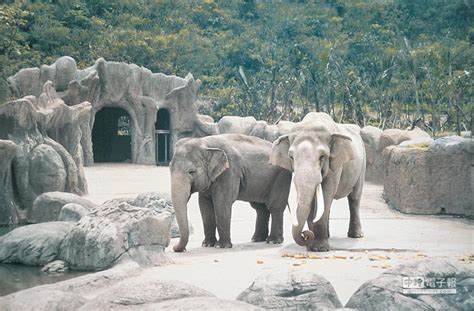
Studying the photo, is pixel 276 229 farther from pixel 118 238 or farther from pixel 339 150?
pixel 118 238

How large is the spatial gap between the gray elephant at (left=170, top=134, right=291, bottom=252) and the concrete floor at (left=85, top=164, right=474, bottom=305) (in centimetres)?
34

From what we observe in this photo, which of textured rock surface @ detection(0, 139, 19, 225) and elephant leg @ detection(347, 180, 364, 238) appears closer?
elephant leg @ detection(347, 180, 364, 238)

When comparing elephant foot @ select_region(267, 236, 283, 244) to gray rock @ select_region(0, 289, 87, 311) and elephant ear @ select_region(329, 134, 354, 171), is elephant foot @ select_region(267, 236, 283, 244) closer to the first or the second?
elephant ear @ select_region(329, 134, 354, 171)

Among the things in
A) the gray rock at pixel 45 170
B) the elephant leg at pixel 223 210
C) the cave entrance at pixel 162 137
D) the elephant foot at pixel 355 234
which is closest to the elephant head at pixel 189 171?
the elephant leg at pixel 223 210

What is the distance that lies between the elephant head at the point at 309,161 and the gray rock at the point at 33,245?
3080 mm

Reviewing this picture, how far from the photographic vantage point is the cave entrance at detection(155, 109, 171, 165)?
35.6m

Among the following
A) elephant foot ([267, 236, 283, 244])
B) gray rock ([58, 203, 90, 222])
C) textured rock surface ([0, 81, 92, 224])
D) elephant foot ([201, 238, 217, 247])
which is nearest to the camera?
elephant foot ([201, 238, 217, 247])

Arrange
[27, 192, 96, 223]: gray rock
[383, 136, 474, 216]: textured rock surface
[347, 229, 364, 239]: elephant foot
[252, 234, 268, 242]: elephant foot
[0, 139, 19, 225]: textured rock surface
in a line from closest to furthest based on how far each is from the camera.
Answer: [252, 234, 268, 242]: elephant foot → [347, 229, 364, 239]: elephant foot → [383, 136, 474, 216]: textured rock surface → [27, 192, 96, 223]: gray rock → [0, 139, 19, 225]: textured rock surface

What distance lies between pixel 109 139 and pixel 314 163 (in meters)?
27.7

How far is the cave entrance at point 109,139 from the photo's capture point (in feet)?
120

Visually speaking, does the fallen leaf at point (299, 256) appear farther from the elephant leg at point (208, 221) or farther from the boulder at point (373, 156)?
the boulder at point (373, 156)

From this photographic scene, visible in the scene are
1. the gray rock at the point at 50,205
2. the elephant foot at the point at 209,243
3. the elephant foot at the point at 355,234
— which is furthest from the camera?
the gray rock at the point at 50,205

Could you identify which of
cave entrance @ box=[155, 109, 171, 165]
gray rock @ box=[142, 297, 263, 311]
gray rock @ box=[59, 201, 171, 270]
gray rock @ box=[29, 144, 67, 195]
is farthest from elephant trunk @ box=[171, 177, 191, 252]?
cave entrance @ box=[155, 109, 171, 165]

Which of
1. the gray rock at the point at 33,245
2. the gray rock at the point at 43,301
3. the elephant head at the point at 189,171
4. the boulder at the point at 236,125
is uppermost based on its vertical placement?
the boulder at the point at 236,125
